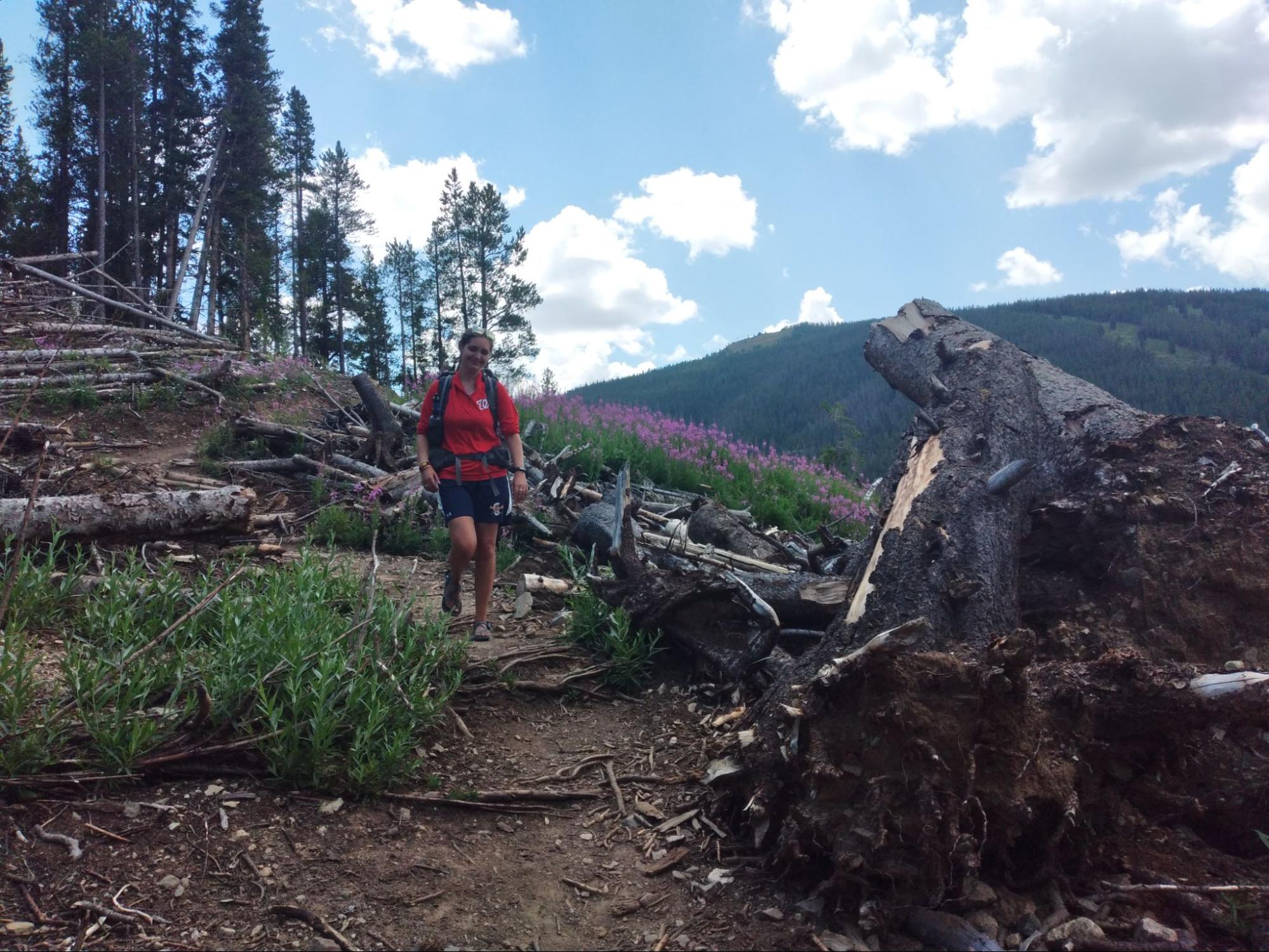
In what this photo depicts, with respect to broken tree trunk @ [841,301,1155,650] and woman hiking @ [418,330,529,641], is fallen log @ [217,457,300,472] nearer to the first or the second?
woman hiking @ [418,330,529,641]

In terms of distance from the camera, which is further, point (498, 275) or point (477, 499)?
point (498, 275)

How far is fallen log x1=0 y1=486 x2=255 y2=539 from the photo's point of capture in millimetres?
5133

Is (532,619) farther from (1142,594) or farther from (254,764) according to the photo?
(1142,594)

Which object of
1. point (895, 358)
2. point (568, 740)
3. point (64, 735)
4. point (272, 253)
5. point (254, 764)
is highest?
point (272, 253)

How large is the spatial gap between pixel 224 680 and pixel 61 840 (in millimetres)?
776

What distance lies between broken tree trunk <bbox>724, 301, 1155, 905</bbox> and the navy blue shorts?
2327mm

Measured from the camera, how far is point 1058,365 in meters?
35.4

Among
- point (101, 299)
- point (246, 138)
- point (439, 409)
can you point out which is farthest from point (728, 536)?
point (246, 138)

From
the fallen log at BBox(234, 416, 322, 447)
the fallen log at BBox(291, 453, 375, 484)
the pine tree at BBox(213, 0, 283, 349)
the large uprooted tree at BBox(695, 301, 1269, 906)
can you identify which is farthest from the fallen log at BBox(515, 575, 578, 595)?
the pine tree at BBox(213, 0, 283, 349)

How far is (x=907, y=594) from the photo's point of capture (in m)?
3.31

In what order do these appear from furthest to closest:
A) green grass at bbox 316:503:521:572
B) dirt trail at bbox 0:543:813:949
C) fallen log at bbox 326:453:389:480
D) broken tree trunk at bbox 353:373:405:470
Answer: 1. broken tree trunk at bbox 353:373:405:470
2. fallen log at bbox 326:453:389:480
3. green grass at bbox 316:503:521:572
4. dirt trail at bbox 0:543:813:949

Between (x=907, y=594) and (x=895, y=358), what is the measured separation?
3.43 meters

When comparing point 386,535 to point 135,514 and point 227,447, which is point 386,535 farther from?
point 227,447

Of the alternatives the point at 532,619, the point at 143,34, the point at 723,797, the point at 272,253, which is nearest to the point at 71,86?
the point at 143,34
